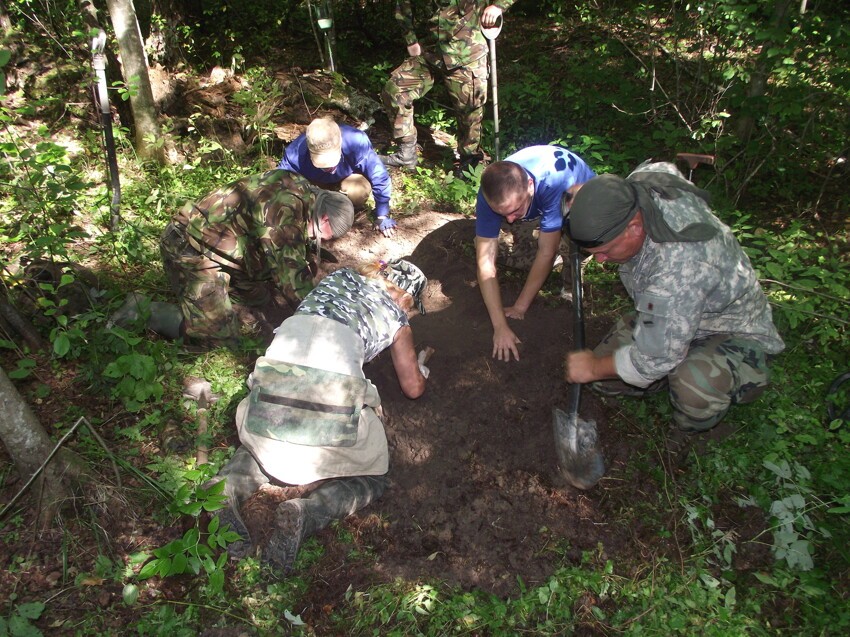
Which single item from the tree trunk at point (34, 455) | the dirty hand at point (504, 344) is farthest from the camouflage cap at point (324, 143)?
the tree trunk at point (34, 455)

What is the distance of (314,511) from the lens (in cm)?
277

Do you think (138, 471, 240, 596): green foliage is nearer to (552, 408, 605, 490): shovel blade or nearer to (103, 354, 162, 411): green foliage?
(103, 354, 162, 411): green foliage

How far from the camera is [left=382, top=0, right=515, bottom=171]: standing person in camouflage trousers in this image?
538 centimetres

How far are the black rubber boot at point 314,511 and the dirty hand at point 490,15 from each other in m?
4.31

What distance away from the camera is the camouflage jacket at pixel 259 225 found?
3545 mm

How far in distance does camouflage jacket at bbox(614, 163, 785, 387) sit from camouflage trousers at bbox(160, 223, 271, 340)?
2.68 m

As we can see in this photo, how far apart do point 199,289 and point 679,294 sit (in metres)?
3.08

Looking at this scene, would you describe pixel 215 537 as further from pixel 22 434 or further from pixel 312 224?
pixel 312 224

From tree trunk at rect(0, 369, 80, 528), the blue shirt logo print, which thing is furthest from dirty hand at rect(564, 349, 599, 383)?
tree trunk at rect(0, 369, 80, 528)

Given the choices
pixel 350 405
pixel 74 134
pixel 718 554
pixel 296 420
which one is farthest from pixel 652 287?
pixel 74 134

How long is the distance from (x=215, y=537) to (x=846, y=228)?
550cm

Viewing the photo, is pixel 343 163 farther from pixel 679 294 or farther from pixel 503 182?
pixel 679 294

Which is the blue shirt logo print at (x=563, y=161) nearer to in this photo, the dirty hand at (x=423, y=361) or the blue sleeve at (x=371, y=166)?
the dirty hand at (x=423, y=361)

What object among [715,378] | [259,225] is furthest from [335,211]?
[715,378]
